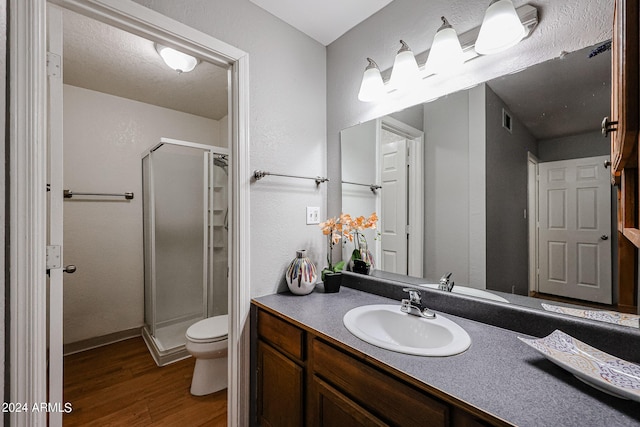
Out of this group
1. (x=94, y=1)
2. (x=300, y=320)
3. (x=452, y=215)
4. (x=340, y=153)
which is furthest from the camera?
(x=340, y=153)

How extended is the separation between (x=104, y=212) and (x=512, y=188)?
326cm

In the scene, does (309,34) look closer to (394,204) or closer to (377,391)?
(394,204)

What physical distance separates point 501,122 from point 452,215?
45 cm

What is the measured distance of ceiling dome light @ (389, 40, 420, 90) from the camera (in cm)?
134

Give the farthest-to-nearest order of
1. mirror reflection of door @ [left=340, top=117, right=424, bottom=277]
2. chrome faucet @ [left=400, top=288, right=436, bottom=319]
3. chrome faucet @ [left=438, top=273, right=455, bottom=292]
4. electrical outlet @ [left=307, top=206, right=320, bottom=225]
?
electrical outlet @ [left=307, top=206, right=320, bottom=225] < mirror reflection of door @ [left=340, top=117, right=424, bottom=277] < chrome faucet @ [left=438, top=273, right=455, bottom=292] < chrome faucet @ [left=400, top=288, right=436, bottom=319]

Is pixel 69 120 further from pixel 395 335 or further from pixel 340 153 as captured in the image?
pixel 395 335

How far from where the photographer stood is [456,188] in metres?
1.28

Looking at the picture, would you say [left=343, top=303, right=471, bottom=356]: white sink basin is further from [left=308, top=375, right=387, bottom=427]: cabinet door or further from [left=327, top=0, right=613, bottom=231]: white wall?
[left=327, top=0, right=613, bottom=231]: white wall

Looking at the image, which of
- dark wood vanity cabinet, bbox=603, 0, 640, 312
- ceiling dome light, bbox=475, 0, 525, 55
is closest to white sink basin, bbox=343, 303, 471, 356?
dark wood vanity cabinet, bbox=603, 0, 640, 312

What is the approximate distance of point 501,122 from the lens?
116cm

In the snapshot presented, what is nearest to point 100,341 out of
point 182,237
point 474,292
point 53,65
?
point 182,237

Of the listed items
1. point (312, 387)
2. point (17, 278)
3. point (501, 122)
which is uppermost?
point (501, 122)

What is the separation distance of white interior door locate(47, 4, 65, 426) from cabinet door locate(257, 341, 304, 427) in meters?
0.79

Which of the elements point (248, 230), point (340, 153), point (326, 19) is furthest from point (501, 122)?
point (248, 230)
